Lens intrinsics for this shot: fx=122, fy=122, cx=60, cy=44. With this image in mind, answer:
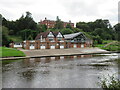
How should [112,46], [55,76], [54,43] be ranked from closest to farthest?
[55,76]
[54,43]
[112,46]

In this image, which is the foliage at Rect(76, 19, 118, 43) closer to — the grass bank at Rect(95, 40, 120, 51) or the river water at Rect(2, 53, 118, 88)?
the grass bank at Rect(95, 40, 120, 51)

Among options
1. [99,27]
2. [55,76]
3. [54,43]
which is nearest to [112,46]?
[54,43]

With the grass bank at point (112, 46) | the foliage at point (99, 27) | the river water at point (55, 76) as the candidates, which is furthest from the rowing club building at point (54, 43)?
the foliage at point (99, 27)

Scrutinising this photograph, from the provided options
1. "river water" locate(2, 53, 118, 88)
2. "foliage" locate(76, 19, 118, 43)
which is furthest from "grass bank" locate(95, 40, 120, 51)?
"foliage" locate(76, 19, 118, 43)

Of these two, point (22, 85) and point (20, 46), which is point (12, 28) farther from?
point (22, 85)

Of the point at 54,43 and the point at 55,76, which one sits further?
the point at 54,43

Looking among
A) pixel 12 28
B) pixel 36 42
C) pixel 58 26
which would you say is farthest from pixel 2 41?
pixel 58 26

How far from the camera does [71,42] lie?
152ft

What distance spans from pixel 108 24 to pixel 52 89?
123 meters

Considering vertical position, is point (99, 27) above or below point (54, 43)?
above

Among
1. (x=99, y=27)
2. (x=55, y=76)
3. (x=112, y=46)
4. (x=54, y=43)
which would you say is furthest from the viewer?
(x=99, y=27)

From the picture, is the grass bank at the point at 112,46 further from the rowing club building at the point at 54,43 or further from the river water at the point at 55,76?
the river water at the point at 55,76

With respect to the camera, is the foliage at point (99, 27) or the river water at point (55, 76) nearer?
the river water at point (55, 76)

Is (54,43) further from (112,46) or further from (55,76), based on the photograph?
(55,76)
